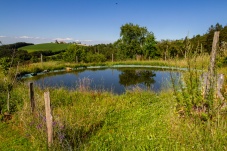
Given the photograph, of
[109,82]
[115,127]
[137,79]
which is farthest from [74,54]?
[115,127]

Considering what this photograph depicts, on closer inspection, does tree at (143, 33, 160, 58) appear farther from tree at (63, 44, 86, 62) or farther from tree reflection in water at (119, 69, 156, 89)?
tree reflection in water at (119, 69, 156, 89)

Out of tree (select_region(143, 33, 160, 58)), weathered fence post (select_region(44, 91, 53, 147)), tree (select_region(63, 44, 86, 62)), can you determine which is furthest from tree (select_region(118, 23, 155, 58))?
weathered fence post (select_region(44, 91, 53, 147))

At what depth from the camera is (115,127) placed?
492 cm

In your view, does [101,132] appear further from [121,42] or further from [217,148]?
[121,42]

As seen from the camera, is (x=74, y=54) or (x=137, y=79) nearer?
(x=137, y=79)

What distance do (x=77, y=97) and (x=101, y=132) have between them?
2666 millimetres

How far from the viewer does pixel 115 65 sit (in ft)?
70.3

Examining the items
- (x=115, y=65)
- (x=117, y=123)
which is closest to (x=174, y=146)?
(x=117, y=123)

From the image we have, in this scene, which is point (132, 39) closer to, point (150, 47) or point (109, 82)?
point (150, 47)

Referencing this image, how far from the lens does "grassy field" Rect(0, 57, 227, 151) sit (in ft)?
11.1

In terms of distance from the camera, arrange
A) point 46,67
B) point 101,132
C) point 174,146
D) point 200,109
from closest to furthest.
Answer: point 174,146, point 200,109, point 101,132, point 46,67

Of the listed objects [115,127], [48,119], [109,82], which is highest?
[48,119]

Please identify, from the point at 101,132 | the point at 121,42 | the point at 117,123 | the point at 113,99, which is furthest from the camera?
the point at 121,42

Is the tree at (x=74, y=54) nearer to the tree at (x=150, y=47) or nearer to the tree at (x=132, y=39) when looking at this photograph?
the tree at (x=132, y=39)
